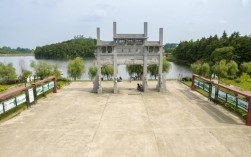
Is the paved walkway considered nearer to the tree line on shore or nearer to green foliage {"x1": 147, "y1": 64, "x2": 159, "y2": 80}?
the tree line on shore

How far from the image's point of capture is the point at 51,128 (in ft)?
42.4

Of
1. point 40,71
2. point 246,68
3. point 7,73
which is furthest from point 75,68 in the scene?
point 246,68

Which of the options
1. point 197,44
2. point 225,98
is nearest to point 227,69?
point 225,98

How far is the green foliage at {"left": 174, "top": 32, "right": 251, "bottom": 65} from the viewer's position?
47.8m

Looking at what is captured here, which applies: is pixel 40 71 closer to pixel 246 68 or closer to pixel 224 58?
pixel 246 68

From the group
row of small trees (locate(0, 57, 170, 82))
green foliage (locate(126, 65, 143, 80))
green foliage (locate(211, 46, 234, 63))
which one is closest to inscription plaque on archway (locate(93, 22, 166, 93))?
row of small trees (locate(0, 57, 170, 82))

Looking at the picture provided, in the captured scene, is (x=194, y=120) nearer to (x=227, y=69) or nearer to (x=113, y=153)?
(x=113, y=153)

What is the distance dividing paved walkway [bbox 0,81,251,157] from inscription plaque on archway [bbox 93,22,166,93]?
4.83 meters

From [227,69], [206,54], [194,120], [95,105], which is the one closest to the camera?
[194,120]

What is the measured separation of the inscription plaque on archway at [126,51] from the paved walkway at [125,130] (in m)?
4.83

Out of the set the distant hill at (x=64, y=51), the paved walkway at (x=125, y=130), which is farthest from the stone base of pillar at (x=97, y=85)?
the distant hill at (x=64, y=51)

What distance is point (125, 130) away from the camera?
1251 cm

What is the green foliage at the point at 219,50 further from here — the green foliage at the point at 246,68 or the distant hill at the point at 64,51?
the distant hill at the point at 64,51

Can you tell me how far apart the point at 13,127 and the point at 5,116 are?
2.62 metres
